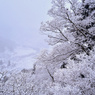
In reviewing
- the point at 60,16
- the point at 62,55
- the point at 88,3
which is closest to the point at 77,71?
the point at 62,55

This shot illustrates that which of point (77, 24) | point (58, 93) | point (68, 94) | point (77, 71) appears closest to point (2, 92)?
point (58, 93)

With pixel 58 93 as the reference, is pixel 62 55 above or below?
above

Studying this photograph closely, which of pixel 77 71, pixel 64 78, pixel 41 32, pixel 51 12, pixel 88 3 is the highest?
pixel 88 3

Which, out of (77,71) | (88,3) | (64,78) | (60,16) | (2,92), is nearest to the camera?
(77,71)

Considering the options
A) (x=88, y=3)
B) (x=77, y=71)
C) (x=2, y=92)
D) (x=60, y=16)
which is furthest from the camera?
(x=88, y=3)

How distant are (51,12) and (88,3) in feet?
8.35

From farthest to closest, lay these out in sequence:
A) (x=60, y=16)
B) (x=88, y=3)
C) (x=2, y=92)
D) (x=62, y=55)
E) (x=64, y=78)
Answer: (x=62, y=55) → (x=88, y=3) → (x=60, y=16) → (x=2, y=92) → (x=64, y=78)

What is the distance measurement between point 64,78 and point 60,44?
2.75 meters

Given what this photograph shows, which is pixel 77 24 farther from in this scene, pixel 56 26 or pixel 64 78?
pixel 64 78

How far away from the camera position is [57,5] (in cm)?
472

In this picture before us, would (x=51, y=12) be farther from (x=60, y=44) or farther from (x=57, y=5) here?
(x=60, y=44)

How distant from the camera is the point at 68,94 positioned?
8.18ft

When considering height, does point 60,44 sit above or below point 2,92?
Result: above

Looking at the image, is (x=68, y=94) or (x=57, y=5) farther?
(x=57, y=5)
